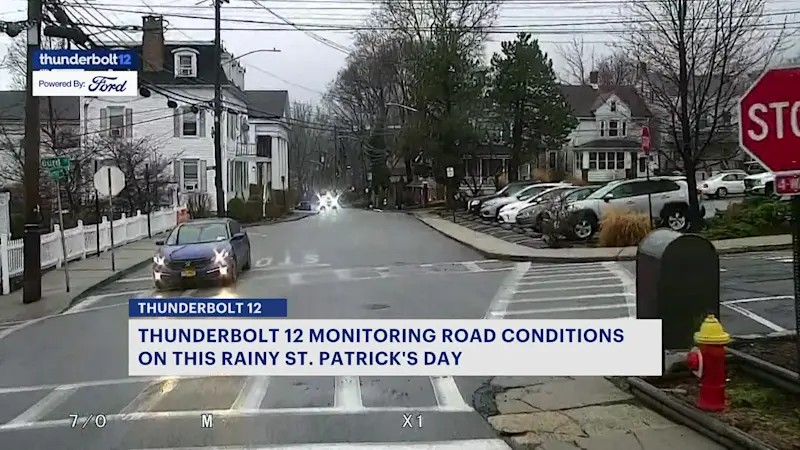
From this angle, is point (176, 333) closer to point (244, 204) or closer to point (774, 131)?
point (774, 131)

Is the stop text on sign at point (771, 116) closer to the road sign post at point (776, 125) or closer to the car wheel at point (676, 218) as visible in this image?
the road sign post at point (776, 125)

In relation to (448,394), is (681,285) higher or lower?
higher

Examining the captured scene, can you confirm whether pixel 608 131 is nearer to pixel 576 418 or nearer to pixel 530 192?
pixel 530 192

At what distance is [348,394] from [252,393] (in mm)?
739

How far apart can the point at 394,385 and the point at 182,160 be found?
39.2 ft

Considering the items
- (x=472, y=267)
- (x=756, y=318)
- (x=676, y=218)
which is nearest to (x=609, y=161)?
(x=676, y=218)

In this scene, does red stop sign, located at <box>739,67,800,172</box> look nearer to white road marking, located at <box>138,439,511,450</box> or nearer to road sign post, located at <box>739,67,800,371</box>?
road sign post, located at <box>739,67,800,371</box>

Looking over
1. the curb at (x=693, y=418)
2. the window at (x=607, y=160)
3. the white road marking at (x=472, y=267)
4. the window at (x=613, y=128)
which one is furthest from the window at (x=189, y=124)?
the window at (x=607, y=160)

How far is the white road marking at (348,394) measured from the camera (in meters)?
6.17

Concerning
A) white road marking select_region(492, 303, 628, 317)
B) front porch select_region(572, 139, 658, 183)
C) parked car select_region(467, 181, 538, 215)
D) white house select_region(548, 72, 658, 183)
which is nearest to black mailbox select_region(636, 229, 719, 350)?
white road marking select_region(492, 303, 628, 317)

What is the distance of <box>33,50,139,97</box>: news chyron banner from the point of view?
9195mm

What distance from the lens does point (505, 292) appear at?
12680 millimetres

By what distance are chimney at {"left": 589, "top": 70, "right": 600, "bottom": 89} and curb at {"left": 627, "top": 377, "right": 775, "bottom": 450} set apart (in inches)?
576

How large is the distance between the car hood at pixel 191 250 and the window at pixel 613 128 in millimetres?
14067
